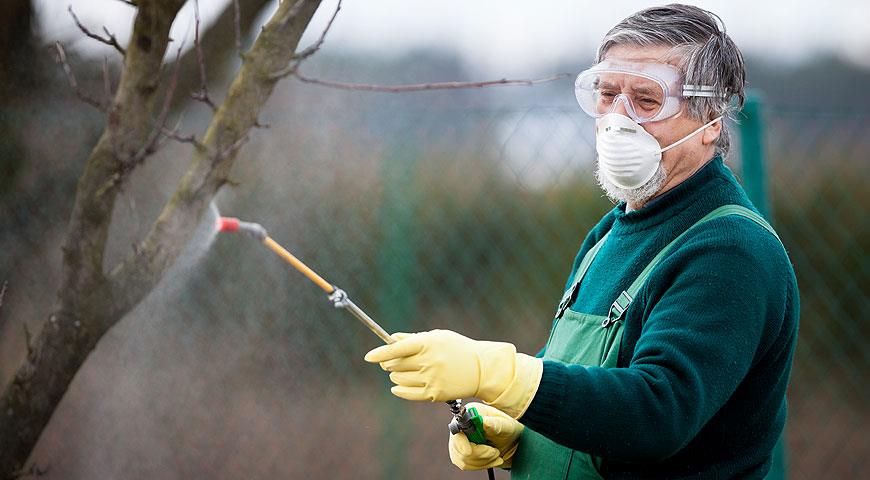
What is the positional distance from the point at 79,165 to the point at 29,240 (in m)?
0.29

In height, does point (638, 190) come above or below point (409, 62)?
above

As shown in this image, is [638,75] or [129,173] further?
[129,173]

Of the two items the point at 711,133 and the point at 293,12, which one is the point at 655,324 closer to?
the point at 711,133

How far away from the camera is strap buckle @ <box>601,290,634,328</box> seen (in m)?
1.58

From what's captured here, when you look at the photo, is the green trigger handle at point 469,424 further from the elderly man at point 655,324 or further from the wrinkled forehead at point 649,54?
the wrinkled forehead at point 649,54

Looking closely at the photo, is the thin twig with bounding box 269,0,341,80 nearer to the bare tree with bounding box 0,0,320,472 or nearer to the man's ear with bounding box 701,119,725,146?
the bare tree with bounding box 0,0,320,472

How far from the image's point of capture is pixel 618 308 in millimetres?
1589

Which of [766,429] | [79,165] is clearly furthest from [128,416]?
[766,429]

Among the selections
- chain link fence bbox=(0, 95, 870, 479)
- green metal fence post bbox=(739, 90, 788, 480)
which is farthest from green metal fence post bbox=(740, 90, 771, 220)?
chain link fence bbox=(0, 95, 870, 479)

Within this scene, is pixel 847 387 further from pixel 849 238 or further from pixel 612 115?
pixel 612 115

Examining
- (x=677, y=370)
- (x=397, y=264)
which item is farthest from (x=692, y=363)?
(x=397, y=264)

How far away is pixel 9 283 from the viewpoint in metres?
3.04

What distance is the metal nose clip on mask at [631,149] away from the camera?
5.47ft

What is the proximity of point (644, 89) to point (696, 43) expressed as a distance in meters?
0.12
